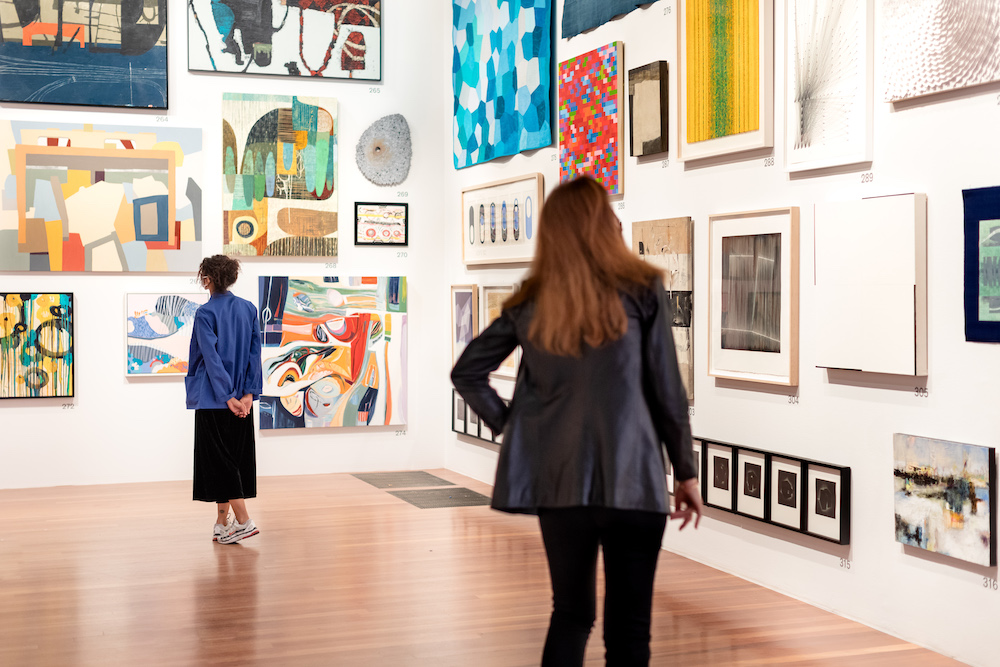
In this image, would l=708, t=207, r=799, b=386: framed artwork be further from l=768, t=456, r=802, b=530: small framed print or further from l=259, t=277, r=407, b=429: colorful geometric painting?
l=259, t=277, r=407, b=429: colorful geometric painting

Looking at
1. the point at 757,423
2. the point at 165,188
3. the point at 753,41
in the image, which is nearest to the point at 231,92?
the point at 165,188

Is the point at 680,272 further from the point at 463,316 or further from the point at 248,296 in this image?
the point at 248,296

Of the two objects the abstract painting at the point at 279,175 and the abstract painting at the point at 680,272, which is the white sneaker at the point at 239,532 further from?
the abstract painting at the point at 279,175

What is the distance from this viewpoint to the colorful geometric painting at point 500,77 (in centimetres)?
709

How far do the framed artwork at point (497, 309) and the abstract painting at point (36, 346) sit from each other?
3210 millimetres

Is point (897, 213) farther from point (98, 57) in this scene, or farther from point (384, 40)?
point (98, 57)

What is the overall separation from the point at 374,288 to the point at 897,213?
5.36 meters

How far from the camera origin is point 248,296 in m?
8.45

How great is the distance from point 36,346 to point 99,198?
1245mm

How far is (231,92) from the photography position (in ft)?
27.6

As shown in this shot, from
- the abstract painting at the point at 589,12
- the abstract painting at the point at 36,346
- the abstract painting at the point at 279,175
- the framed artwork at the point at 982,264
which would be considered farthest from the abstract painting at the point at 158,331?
the framed artwork at the point at 982,264

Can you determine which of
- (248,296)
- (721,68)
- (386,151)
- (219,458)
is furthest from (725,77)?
(248,296)

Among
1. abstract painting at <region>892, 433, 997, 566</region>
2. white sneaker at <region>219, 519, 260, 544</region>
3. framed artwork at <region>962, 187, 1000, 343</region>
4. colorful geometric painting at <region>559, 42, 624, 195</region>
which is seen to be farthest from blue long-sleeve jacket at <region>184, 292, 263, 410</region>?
framed artwork at <region>962, 187, 1000, 343</region>

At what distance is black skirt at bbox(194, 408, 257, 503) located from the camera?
5902 millimetres
